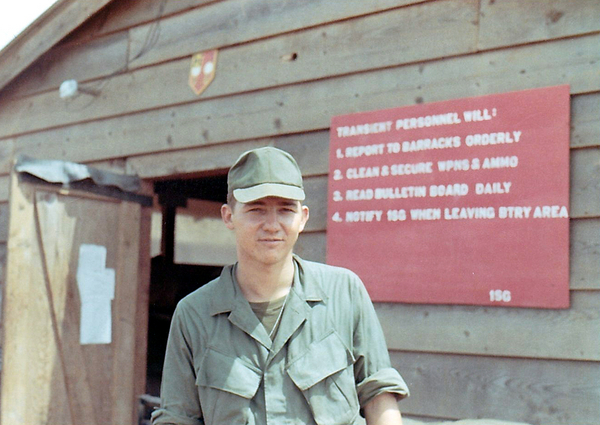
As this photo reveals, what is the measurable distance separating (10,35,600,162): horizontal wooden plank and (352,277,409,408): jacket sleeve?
1970 mm

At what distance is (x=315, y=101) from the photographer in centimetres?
443

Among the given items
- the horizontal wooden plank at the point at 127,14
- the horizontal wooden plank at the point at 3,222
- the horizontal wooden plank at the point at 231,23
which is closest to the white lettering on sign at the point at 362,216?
the horizontal wooden plank at the point at 231,23

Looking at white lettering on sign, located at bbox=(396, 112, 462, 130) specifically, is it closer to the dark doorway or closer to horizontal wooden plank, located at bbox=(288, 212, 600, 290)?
horizontal wooden plank, located at bbox=(288, 212, 600, 290)

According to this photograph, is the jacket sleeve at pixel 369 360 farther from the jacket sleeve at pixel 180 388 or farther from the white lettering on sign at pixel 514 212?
the white lettering on sign at pixel 514 212

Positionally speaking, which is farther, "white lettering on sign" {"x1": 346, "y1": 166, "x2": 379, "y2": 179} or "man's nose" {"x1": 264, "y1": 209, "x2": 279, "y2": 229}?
"white lettering on sign" {"x1": 346, "y1": 166, "x2": 379, "y2": 179}

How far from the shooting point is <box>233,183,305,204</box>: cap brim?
2.02 metres

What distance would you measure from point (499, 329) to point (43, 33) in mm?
4451

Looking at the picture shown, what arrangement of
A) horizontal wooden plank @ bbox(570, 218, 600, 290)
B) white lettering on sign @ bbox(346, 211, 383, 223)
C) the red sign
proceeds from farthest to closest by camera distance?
1. white lettering on sign @ bbox(346, 211, 383, 223)
2. the red sign
3. horizontal wooden plank @ bbox(570, 218, 600, 290)

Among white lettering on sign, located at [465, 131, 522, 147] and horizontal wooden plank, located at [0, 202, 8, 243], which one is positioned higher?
white lettering on sign, located at [465, 131, 522, 147]

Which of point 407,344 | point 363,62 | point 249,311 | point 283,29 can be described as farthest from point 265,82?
point 249,311

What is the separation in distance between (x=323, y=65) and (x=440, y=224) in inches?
52.3

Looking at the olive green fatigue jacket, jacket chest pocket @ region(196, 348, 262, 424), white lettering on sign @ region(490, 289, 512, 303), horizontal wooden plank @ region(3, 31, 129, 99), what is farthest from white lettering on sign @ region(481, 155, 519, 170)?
horizontal wooden plank @ region(3, 31, 129, 99)

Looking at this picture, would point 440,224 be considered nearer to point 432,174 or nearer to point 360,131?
point 432,174

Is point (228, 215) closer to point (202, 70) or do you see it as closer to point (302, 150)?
point (302, 150)
